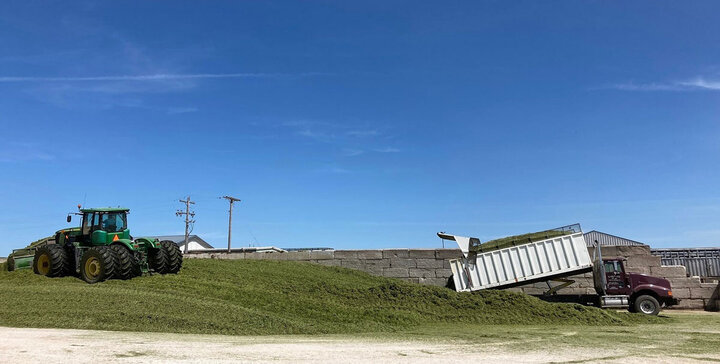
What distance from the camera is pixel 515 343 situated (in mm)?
9297

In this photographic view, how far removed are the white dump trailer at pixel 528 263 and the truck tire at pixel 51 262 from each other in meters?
12.1

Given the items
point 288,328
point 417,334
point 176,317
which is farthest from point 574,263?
point 176,317

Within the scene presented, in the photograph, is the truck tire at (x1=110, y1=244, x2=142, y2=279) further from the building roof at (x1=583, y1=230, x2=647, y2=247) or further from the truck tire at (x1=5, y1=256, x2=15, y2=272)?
the building roof at (x1=583, y1=230, x2=647, y2=247)

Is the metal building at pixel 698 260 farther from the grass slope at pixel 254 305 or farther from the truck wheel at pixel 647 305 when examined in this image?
the grass slope at pixel 254 305

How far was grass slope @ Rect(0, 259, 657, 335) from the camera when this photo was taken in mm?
10602

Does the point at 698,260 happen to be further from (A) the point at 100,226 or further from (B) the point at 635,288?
(A) the point at 100,226

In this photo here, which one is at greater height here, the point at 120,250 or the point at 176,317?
the point at 120,250

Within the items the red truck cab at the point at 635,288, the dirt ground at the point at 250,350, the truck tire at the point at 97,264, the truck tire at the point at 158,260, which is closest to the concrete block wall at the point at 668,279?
the red truck cab at the point at 635,288

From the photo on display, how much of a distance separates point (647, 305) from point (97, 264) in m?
16.2

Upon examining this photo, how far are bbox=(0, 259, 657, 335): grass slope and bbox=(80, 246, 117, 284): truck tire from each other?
35cm

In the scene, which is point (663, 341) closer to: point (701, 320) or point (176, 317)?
point (701, 320)

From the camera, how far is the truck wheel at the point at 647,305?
15.7m

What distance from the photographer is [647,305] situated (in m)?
15.9

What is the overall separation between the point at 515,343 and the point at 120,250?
11275 millimetres
